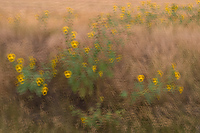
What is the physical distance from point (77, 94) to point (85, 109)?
27 cm

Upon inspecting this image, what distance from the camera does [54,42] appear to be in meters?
3.15

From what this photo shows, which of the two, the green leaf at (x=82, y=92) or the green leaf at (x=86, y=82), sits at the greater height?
the green leaf at (x=86, y=82)

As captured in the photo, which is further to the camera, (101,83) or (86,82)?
(101,83)

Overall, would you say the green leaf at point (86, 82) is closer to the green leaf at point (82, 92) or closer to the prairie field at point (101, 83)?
the prairie field at point (101, 83)

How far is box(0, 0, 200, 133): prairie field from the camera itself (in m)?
2.30

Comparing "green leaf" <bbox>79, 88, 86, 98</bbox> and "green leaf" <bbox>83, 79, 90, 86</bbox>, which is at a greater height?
"green leaf" <bbox>83, 79, 90, 86</bbox>

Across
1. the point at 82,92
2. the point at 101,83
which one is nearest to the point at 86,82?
the point at 82,92

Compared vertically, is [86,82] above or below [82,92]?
above

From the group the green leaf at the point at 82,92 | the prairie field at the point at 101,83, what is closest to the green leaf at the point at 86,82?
the prairie field at the point at 101,83

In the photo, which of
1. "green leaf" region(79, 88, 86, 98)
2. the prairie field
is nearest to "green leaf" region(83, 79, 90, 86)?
the prairie field

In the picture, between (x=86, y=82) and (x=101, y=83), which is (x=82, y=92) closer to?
(x=86, y=82)

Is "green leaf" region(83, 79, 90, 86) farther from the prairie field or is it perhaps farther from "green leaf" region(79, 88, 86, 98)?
"green leaf" region(79, 88, 86, 98)

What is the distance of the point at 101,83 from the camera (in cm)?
262

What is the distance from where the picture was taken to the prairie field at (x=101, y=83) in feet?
7.54
